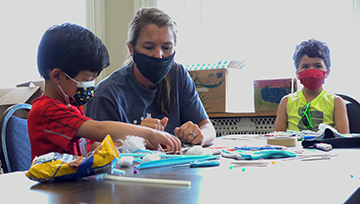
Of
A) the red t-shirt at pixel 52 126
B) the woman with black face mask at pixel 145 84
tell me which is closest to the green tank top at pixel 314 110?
the woman with black face mask at pixel 145 84

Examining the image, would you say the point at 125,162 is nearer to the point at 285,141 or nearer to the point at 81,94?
the point at 81,94

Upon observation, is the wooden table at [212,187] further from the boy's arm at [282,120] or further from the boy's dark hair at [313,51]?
the boy's dark hair at [313,51]

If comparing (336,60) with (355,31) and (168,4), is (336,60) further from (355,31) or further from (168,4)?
(168,4)

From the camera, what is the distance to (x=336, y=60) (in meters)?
2.78

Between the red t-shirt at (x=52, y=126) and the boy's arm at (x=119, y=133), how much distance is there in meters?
0.03

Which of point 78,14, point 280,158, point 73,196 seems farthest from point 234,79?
point 73,196

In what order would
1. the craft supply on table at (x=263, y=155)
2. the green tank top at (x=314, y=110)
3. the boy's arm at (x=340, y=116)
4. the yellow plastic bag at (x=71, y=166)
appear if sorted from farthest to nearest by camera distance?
1. the green tank top at (x=314, y=110)
2. the boy's arm at (x=340, y=116)
3. the craft supply on table at (x=263, y=155)
4. the yellow plastic bag at (x=71, y=166)

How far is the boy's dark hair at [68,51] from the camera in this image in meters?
1.14

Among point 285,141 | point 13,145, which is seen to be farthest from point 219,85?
point 13,145

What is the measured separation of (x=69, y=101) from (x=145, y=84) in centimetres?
50

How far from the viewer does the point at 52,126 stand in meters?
1.02

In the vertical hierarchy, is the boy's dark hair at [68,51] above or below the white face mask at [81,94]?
above

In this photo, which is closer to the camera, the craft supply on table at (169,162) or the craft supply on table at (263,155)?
the craft supply on table at (169,162)

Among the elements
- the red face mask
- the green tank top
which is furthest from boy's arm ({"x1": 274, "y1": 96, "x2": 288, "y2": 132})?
the red face mask
